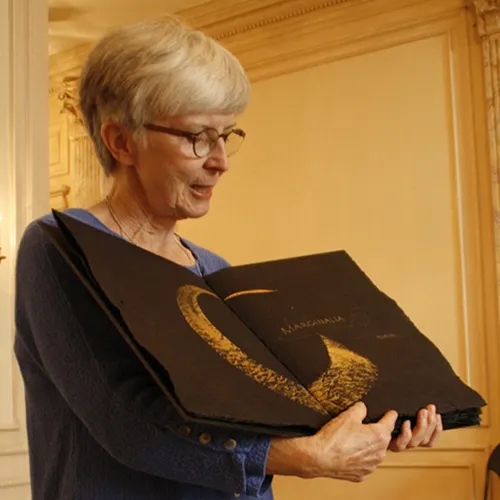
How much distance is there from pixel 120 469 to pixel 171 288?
26 cm

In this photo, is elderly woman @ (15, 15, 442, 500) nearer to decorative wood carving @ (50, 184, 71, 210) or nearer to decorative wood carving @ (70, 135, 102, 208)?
decorative wood carving @ (70, 135, 102, 208)

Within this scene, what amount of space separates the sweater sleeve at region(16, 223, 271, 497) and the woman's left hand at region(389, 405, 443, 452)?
0.63 ft

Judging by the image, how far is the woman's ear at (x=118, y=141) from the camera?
136cm

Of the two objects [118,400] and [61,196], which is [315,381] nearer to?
[118,400]

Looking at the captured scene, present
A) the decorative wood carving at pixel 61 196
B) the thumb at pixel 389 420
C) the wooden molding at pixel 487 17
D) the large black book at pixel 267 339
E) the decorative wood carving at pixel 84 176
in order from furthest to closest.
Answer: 1. the decorative wood carving at pixel 61 196
2. the decorative wood carving at pixel 84 176
3. the wooden molding at pixel 487 17
4. the thumb at pixel 389 420
5. the large black book at pixel 267 339

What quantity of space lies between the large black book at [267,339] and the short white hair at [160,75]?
24cm

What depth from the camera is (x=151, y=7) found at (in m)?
6.05

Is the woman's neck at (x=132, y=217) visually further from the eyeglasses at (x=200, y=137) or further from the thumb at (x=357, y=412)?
the thumb at (x=357, y=412)

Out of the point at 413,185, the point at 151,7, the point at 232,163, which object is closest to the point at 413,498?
the point at 413,185

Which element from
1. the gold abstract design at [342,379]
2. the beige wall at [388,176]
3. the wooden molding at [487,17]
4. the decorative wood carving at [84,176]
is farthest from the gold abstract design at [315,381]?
the decorative wood carving at [84,176]

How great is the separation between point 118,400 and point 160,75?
484mm

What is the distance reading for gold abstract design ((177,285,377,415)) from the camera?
109 cm

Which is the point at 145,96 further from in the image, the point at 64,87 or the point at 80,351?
the point at 64,87

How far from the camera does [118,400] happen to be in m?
1.08
